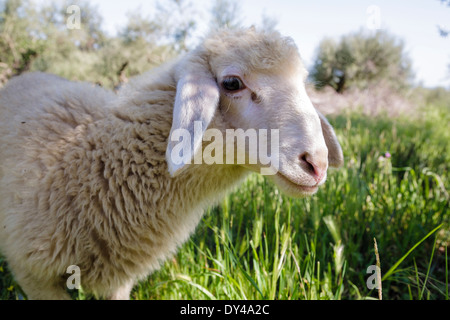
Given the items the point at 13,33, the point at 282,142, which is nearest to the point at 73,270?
the point at 282,142

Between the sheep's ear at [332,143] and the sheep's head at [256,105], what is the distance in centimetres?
32

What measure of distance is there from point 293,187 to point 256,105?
465mm

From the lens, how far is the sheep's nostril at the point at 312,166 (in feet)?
4.91

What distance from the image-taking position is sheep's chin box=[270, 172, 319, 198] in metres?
1.59

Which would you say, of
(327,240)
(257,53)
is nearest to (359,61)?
(327,240)

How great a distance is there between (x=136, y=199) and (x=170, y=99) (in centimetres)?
61

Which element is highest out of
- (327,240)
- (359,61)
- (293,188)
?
(359,61)

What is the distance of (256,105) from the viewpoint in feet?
5.56

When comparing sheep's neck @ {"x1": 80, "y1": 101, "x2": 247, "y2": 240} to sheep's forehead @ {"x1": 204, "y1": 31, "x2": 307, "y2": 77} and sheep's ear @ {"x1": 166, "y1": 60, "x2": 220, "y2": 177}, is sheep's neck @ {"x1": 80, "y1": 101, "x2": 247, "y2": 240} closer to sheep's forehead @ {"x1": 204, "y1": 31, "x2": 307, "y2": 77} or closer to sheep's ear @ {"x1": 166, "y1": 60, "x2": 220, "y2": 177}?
sheep's ear @ {"x1": 166, "y1": 60, "x2": 220, "y2": 177}

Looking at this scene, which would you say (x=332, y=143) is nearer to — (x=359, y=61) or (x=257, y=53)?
(x=257, y=53)

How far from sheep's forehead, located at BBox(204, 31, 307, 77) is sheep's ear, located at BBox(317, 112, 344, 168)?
0.34 m

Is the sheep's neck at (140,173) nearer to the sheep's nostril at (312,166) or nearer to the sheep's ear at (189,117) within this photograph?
the sheep's ear at (189,117)

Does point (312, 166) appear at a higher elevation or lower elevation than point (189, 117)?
lower

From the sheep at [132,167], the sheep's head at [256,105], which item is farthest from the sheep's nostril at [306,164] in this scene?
the sheep at [132,167]
